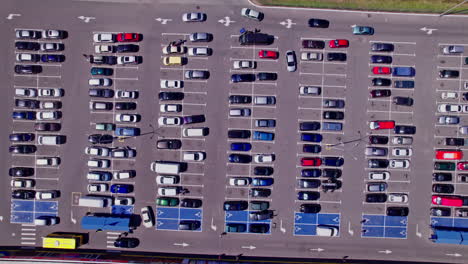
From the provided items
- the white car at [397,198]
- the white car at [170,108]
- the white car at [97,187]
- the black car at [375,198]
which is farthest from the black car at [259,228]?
the white car at [97,187]

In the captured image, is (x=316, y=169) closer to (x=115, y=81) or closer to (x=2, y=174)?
(x=115, y=81)

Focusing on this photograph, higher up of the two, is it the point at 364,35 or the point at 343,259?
the point at 364,35

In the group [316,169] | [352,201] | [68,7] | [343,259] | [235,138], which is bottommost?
[343,259]

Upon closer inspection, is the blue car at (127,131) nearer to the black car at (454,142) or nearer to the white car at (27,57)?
the white car at (27,57)

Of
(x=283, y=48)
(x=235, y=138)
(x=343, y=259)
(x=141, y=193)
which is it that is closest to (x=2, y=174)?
(x=141, y=193)

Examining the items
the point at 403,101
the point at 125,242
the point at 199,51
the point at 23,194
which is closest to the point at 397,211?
the point at 403,101

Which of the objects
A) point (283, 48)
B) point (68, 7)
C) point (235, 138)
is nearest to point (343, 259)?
point (235, 138)

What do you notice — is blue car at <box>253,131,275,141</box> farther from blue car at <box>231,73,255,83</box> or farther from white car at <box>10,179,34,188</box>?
white car at <box>10,179,34,188</box>
